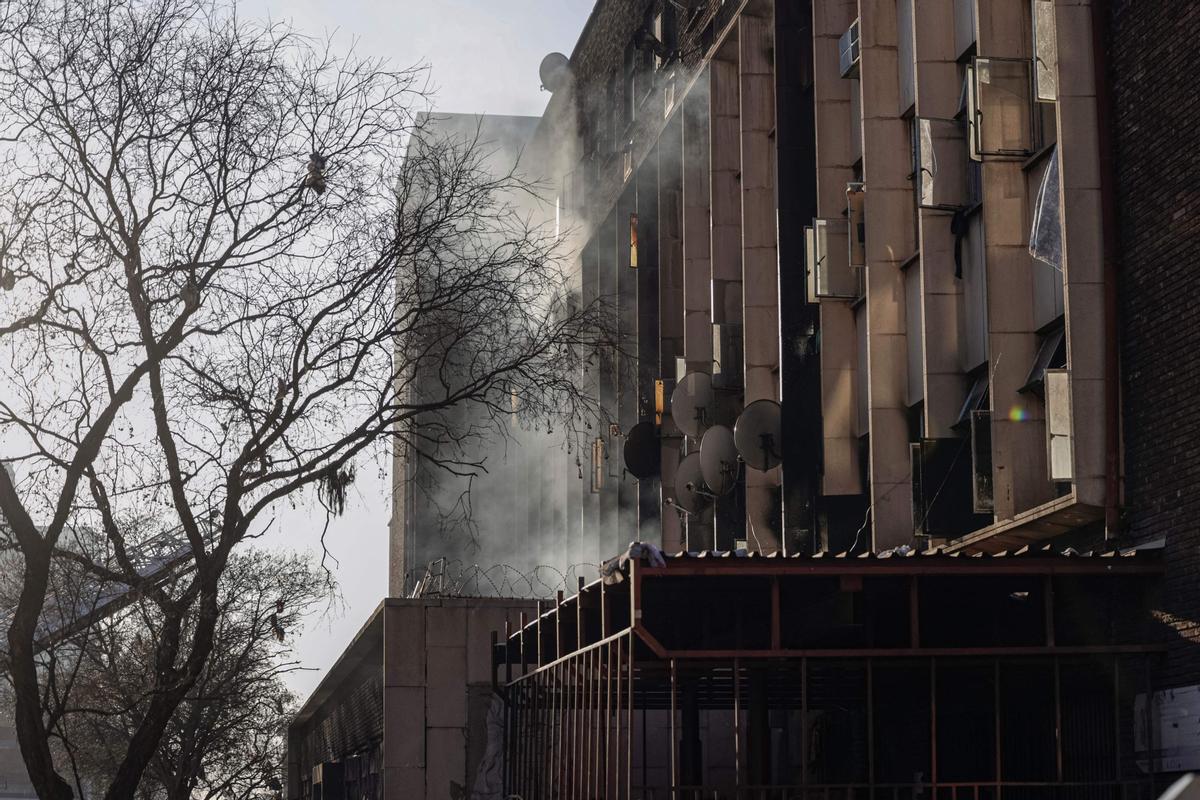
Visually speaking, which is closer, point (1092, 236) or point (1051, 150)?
point (1092, 236)

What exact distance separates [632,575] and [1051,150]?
6.13m

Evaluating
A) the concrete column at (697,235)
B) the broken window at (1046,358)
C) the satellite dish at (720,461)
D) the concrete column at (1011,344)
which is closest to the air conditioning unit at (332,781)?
the concrete column at (697,235)

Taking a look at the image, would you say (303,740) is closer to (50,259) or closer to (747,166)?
(747,166)

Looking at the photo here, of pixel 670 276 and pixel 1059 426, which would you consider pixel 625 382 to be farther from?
pixel 1059 426

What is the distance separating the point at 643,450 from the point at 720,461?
5.79m

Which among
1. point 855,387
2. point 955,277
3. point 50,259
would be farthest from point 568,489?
point 50,259

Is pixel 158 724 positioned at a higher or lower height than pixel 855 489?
lower

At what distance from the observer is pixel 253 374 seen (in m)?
16.3

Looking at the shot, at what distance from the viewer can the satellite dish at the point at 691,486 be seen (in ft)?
93.6

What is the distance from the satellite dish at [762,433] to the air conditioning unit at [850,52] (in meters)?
4.90

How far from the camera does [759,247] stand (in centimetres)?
2650

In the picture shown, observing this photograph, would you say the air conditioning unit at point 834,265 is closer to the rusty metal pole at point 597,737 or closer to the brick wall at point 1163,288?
the rusty metal pole at point 597,737

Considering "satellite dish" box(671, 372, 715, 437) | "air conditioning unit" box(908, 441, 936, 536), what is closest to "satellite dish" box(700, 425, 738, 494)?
"satellite dish" box(671, 372, 715, 437)

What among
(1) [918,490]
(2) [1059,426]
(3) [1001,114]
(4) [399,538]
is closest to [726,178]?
(1) [918,490]
